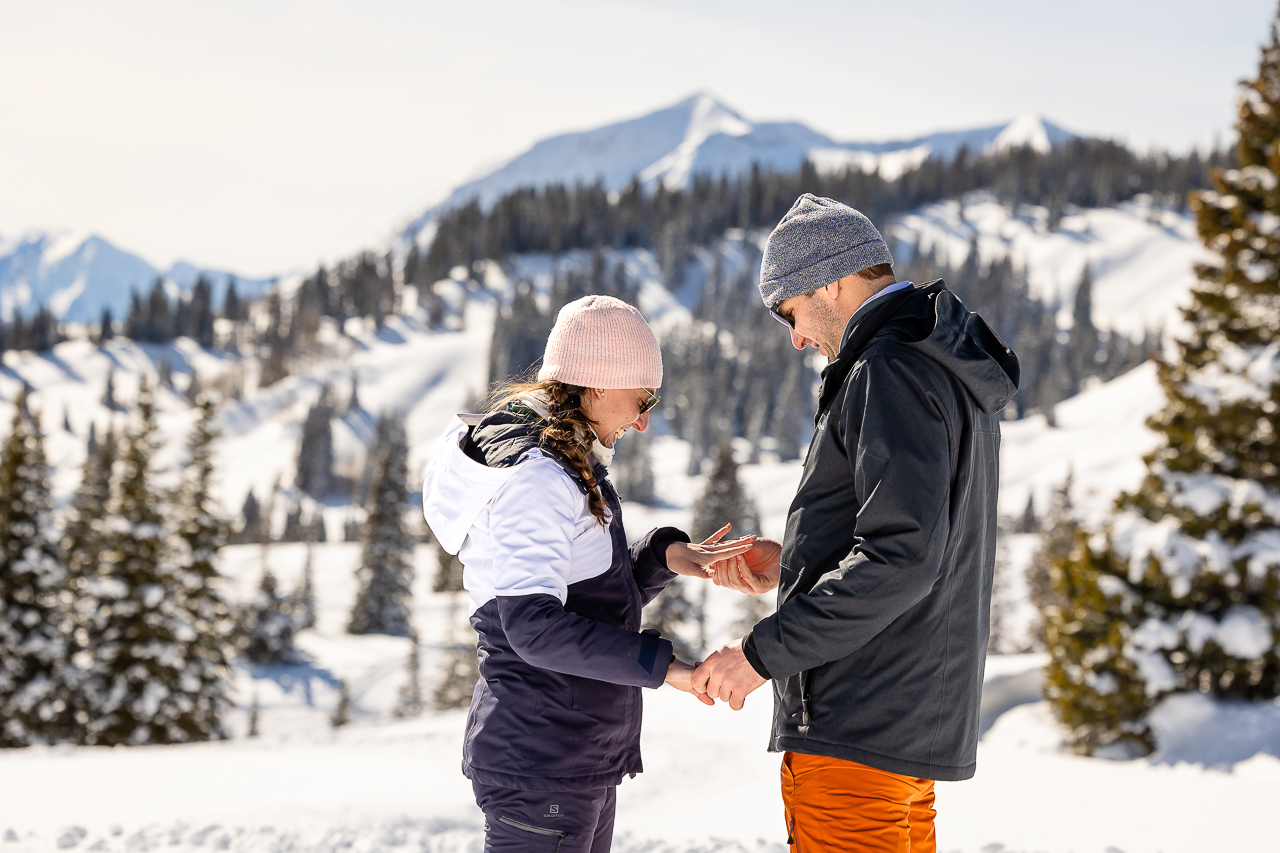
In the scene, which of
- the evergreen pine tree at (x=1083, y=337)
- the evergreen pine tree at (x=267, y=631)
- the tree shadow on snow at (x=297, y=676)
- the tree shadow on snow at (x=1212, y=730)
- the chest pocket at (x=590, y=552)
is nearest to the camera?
the chest pocket at (x=590, y=552)

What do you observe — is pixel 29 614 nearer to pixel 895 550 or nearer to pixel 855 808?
pixel 855 808

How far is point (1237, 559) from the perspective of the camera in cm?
1167

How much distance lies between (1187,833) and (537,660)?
5813 millimetres

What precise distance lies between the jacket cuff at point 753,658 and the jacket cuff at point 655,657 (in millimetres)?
224

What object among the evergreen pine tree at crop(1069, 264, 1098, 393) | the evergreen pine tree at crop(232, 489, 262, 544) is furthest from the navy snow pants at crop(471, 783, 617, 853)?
the evergreen pine tree at crop(1069, 264, 1098, 393)

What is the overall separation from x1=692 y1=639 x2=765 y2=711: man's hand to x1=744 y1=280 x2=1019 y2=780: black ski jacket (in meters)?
0.07

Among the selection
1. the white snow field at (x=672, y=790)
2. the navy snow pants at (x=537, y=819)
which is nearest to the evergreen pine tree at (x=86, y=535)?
the white snow field at (x=672, y=790)

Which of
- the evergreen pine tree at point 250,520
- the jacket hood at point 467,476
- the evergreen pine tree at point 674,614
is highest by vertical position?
the jacket hood at point 467,476

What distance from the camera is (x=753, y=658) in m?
2.70

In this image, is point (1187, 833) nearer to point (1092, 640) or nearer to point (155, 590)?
point (1092, 640)

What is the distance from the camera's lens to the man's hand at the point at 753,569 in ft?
12.2

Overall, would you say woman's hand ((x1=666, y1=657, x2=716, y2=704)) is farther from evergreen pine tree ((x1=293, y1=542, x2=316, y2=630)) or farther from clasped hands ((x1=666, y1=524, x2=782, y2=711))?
evergreen pine tree ((x1=293, y1=542, x2=316, y2=630))

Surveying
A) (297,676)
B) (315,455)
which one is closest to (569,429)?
(297,676)

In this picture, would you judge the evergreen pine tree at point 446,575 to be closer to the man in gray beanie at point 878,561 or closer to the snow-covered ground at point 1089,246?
the man in gray beanie at point 878,561
